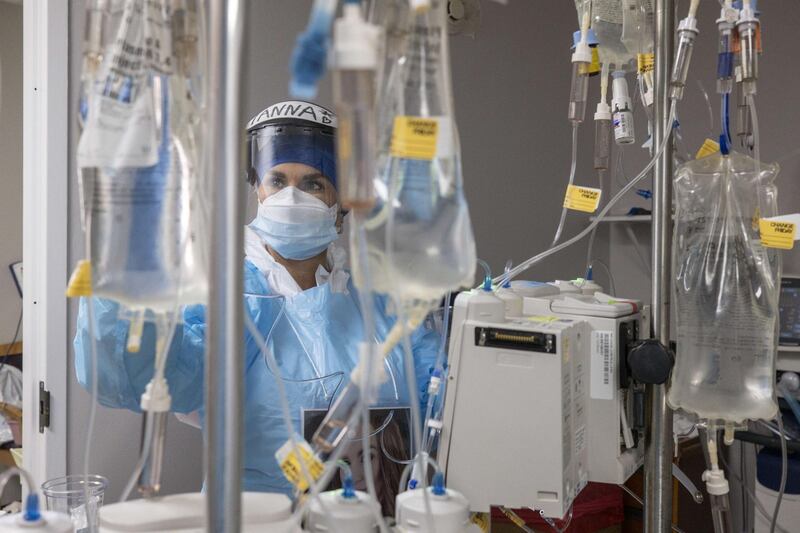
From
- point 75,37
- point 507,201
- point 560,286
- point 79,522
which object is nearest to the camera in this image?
point 79,522

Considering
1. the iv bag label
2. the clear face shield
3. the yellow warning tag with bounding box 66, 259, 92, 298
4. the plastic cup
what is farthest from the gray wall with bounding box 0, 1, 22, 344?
the yellow warning tag with bounding box 66, 259, 92, 298

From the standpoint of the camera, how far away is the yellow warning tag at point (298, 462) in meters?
0.66

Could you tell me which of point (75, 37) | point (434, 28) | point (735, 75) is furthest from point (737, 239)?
point (75, 37)

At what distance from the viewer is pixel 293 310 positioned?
1.97 metres

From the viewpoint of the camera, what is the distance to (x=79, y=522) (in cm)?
136

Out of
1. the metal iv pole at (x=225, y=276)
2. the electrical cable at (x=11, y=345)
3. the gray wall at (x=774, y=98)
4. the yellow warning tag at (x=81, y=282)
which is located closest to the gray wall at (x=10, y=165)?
the electrical cable at (x=11, y=345)

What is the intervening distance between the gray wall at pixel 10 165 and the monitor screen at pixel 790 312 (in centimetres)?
389

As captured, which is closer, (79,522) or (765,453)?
(79,522)

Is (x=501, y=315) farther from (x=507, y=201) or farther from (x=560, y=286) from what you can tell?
(x=507, y=201)

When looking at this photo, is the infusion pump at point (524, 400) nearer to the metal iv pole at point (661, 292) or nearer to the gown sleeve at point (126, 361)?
the metal iv pole at point (661, 292)

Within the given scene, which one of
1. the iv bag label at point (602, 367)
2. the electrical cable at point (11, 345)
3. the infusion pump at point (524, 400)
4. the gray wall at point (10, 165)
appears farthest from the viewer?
the gray wall at point (10, 165)

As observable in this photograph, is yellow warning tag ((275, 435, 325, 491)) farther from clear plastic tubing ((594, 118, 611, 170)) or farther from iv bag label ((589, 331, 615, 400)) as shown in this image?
clear plastic tubing ((594, 118, 611, 170))

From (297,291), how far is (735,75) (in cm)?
132

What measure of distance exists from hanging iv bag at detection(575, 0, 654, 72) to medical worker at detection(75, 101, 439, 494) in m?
0.87
